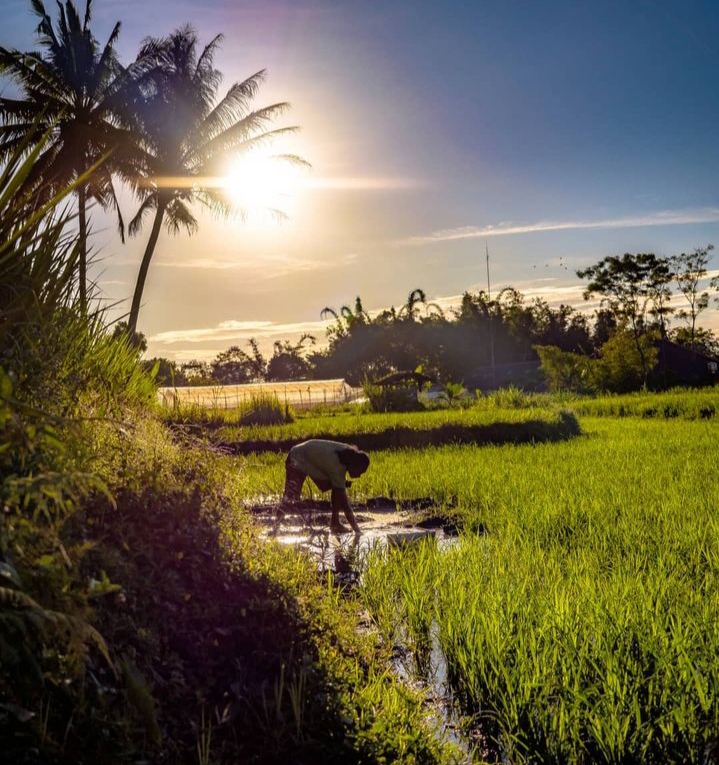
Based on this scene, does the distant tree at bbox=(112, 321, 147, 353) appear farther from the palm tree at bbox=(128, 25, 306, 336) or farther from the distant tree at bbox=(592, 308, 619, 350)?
the distant tree at bbox=(592, 308, 619, 350)

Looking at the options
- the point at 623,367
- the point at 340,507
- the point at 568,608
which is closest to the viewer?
the point at 568,608

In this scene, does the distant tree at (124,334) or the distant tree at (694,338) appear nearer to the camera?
the distant tree at (124,334)

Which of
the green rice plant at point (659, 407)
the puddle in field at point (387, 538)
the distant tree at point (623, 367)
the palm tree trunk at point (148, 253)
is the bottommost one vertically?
→ the puddle in field at point (387, 538)

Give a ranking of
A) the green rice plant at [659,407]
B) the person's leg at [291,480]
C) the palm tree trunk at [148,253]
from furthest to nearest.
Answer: the palm tree trunk at [148,253] < the green rice plant at [659,407] < the person's leg at [291,480]

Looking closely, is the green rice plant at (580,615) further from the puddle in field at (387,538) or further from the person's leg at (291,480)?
the person's leg at (291,480)

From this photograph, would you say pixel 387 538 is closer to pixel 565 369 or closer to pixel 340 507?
pixel 340 507

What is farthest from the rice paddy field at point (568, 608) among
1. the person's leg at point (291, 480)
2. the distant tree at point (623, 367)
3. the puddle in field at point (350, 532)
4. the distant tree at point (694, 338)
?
the distant tree at point (694, 338)

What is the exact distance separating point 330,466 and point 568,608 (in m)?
2.83

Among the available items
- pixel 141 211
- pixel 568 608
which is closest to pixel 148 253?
pixel 141 211

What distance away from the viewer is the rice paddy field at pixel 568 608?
8.80 ft

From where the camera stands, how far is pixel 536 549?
198 inches

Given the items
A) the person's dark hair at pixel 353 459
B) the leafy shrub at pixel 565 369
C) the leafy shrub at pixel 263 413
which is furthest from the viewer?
the leafy shrub at pixel 565 369

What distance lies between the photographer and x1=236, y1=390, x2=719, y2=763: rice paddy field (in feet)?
8.80

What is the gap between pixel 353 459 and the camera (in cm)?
585
